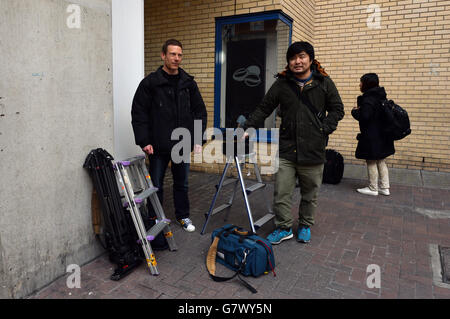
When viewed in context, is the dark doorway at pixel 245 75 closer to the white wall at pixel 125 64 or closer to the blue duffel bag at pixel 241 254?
the white wall at pixel 125 64

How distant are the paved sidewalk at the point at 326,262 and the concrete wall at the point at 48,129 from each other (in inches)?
12.6

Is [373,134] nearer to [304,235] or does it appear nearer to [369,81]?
[369,81]

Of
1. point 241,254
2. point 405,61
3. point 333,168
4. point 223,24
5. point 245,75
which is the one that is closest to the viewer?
point 241,254

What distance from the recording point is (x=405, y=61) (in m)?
6.72

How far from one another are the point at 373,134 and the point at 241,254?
3.52 meters

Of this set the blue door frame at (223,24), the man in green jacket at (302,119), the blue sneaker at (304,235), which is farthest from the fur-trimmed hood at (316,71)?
the blue door frame at (223,24)

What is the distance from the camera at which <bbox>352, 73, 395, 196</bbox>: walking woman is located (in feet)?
17.5

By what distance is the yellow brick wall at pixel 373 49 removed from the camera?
21.3 ft

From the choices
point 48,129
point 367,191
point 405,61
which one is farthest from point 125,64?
point 405,61

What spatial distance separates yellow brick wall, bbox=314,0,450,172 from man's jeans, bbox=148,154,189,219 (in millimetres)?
4505

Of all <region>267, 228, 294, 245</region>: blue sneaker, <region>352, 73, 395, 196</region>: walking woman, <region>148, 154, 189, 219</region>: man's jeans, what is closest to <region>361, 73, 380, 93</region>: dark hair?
<region>352, 73, 395, 196</region>: walking woman

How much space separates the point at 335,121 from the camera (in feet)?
11.9
